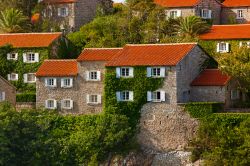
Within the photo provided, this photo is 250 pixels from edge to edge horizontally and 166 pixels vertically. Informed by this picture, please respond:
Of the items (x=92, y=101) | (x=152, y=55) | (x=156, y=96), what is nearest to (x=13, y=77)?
(x=92, y=101)

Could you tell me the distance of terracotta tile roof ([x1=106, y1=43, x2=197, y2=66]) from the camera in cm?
8850

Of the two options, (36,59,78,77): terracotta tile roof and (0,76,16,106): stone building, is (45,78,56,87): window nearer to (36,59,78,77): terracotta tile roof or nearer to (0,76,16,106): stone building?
(36,59,78,77): terracotta tile roof

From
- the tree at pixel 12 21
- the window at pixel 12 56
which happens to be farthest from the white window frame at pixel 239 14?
the window at pixel 12 56

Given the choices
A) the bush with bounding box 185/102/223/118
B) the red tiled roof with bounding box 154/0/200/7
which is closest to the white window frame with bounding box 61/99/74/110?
the bush with bounding box 185/102/223/118

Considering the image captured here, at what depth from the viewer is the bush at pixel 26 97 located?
96438mm

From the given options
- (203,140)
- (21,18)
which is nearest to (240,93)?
(203,140)

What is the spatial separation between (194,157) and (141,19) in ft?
73.6

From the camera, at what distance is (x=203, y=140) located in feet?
282

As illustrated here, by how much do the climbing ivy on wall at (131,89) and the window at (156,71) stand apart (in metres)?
0.33

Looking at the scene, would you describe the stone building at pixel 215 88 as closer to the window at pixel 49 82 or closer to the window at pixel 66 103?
the window at pixel 66 103

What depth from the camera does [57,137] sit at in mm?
90125

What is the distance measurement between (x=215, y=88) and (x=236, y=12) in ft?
73.4

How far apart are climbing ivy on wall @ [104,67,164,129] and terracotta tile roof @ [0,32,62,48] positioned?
13005mm

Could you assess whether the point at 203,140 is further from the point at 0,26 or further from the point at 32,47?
the point at 0,26
